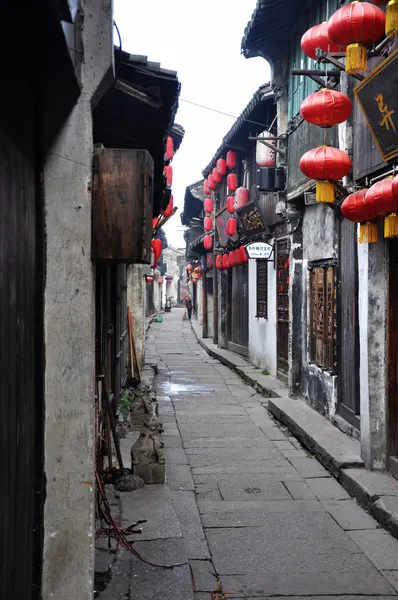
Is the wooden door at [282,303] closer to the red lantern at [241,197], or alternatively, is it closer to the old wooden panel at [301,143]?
the old wooden panel at [301,143]

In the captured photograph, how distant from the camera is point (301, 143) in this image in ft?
41.0

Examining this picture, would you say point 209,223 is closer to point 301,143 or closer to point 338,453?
point 301,143

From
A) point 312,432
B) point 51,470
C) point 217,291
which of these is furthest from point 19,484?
point 217,291

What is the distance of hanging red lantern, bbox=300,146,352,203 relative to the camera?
328 inches

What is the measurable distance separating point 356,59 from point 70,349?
4514 millimetres

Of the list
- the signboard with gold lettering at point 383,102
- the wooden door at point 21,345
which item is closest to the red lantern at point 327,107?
the signboard with gold lettering at point 383,102

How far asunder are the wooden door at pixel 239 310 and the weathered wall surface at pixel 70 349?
1693 cm

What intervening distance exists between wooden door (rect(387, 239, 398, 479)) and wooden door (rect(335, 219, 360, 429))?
174 cm

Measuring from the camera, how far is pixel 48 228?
12.4ft

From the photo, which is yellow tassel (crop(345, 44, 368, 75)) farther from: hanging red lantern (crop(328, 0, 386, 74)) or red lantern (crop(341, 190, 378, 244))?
red lantern (crop(341, 190, 378, 244))

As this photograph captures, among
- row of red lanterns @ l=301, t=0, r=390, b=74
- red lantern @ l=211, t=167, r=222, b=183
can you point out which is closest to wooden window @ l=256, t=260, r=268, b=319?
red lantern @ l=211, t=167, r=222, b=183

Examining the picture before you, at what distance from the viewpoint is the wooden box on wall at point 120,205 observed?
3850 mm

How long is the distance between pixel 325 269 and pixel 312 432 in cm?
314

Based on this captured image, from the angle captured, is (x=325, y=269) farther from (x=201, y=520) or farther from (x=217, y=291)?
(x=217, y=291)
